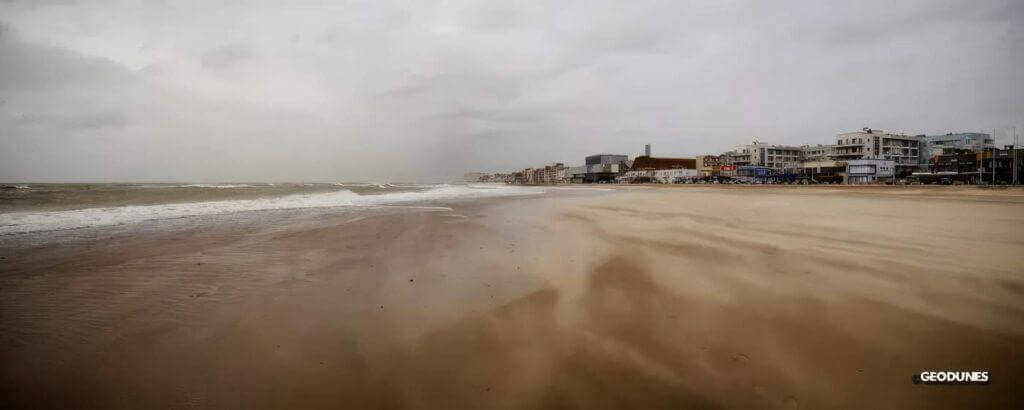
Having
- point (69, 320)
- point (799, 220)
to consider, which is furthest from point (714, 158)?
point (69, 320)

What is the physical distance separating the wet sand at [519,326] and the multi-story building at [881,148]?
2779 inches

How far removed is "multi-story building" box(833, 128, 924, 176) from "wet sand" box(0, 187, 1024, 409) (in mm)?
70582

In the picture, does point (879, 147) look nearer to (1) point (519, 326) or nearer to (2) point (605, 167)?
(2) point (605, 167)

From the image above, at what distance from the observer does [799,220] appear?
9898 mm

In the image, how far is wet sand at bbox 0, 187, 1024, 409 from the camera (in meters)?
2.24

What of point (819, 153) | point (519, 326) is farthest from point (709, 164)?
point (519, 326)

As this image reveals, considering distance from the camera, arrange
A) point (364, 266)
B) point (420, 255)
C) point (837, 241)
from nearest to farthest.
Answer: point (364, 266)
point (420, 255)
point (837, 241)

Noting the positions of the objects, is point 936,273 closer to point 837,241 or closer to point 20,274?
point 837,241

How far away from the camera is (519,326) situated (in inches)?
127

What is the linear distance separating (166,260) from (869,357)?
851 centimetres

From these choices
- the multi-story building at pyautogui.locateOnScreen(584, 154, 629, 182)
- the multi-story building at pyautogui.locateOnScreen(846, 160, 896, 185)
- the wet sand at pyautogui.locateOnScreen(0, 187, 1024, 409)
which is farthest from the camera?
the multi-story building at pyautogui.locateOnScreen(584, 154, 629, 182)

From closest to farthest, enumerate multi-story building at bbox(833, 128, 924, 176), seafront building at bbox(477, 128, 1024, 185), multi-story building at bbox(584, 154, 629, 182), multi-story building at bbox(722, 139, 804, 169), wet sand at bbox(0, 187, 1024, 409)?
wet sand at bbox(0, 187, 1024, 409) < seafront building at bbox(477, 128, 1024, 185) < multi-story building at bbox(833, 128, 924, 176) < multi-story building at bbox(722, 139, 804, 169) < multi-story building at bbox(584, 154, 629, 182)

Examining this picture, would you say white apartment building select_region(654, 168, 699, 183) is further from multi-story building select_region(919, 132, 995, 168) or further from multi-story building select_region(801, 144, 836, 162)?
multi-story building select_region(919, 132, 995, 168)

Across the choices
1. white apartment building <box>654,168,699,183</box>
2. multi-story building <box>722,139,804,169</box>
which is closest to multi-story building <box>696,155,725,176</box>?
white apartment building <box>654,168,699,183</box>
